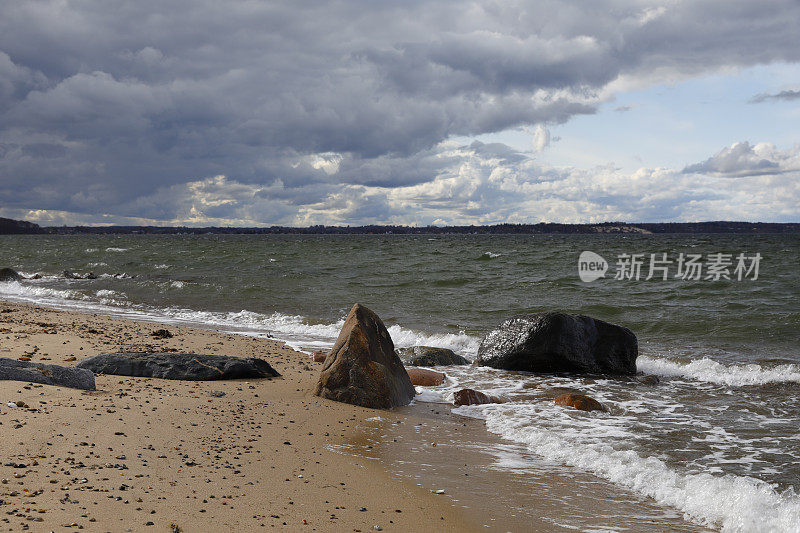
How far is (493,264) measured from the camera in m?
34.1

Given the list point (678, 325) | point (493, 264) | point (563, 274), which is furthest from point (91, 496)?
point (493, 264)

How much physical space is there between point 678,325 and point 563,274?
40.9 ft

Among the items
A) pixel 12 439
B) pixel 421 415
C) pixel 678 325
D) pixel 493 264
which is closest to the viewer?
pixel 12 439

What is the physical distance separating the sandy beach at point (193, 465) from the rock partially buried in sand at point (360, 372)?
0.24 metres

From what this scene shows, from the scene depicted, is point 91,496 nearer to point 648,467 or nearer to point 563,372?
point 648,467

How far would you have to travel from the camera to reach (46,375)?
6.41m

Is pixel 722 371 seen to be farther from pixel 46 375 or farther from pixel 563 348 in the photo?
pixel 46 375

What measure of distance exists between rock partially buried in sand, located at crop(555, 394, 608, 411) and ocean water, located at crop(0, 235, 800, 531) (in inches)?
8.5

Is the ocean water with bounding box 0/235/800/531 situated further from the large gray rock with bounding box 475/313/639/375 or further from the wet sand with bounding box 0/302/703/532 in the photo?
the wet sand with bounding box 0/302/703/532

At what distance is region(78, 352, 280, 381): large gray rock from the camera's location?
25.4 feet

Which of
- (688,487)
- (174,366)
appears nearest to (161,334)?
(174,366)

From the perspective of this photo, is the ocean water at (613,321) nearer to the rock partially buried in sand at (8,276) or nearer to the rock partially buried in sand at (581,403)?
the rock partially buried in sand at (581,403)

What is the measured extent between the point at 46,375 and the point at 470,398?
5.42 meters

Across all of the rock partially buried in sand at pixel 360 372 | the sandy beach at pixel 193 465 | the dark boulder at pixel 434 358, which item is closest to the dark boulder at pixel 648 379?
the dark boulder at pixel 434 358
